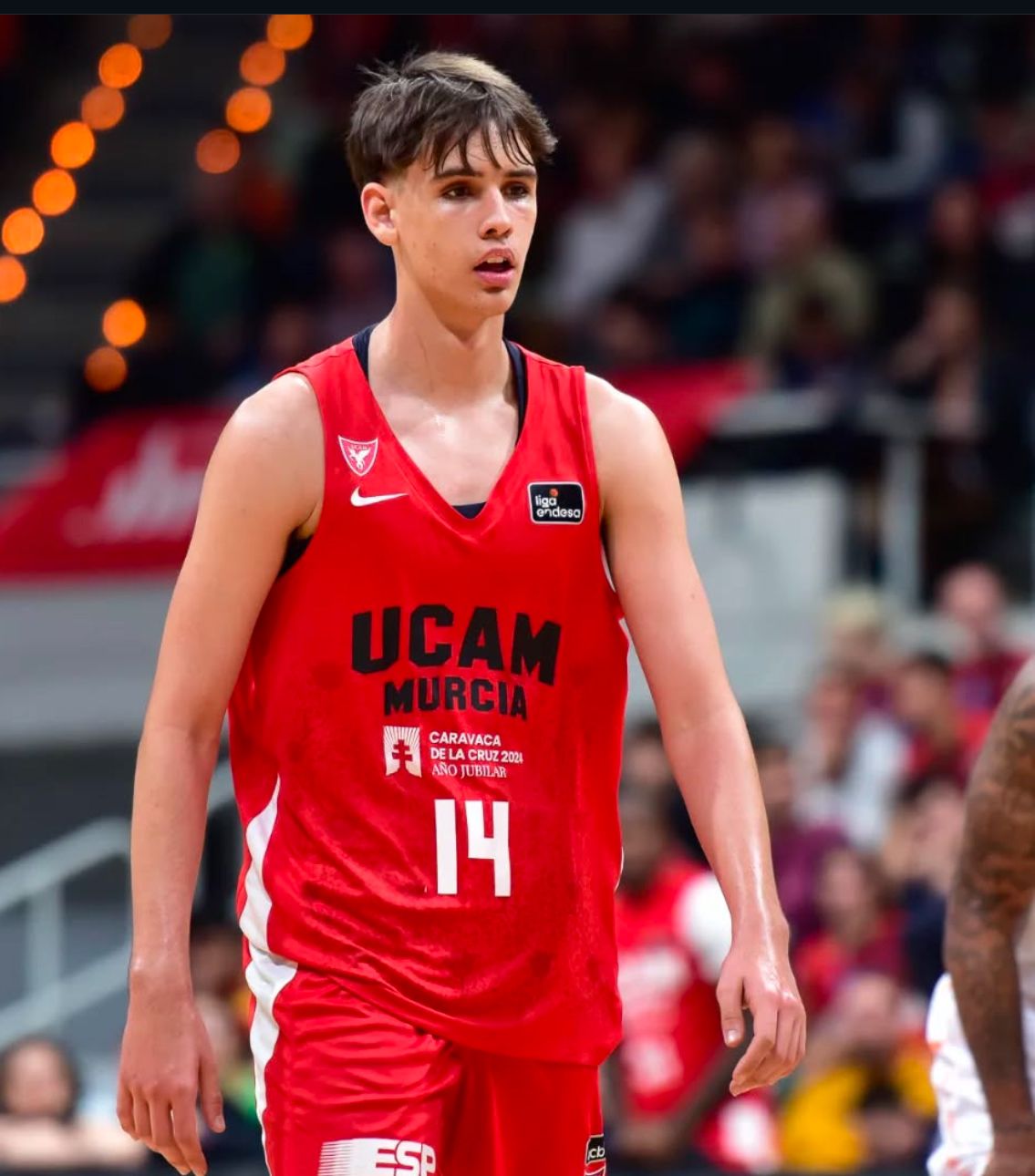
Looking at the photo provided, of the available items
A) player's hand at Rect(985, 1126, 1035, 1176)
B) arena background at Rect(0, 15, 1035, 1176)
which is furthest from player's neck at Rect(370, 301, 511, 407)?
arena background at Rect(0, 15, 1035, 1176)

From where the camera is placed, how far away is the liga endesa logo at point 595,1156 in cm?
438

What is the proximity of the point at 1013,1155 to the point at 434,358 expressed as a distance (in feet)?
5.64

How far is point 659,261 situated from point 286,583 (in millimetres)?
8940

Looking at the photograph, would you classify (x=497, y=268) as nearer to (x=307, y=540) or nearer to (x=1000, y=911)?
(x=307, y=540)

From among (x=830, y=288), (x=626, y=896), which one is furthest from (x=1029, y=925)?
(x=830, y=288)

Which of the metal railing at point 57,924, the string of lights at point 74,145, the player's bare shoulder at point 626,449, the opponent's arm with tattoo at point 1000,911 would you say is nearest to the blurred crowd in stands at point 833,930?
the metal railing at point 57,924

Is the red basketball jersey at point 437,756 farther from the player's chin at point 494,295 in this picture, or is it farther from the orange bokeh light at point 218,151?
the orange bokeh light at point 218,151

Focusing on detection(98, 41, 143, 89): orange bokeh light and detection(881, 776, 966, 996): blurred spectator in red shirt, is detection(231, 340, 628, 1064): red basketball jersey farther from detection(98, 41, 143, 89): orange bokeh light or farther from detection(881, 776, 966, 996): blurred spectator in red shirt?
detection(98, 41, 143, 89): orange bokeh light

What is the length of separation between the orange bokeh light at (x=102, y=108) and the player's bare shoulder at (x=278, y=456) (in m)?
12.3

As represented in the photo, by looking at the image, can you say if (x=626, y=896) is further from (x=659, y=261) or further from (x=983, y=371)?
(x=659, y=261)

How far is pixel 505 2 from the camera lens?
1104cm

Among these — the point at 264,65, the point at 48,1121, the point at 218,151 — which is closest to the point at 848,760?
the point at 48,1121

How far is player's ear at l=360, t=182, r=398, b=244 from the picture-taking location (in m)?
4.44

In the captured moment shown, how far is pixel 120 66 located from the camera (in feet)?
54.3
